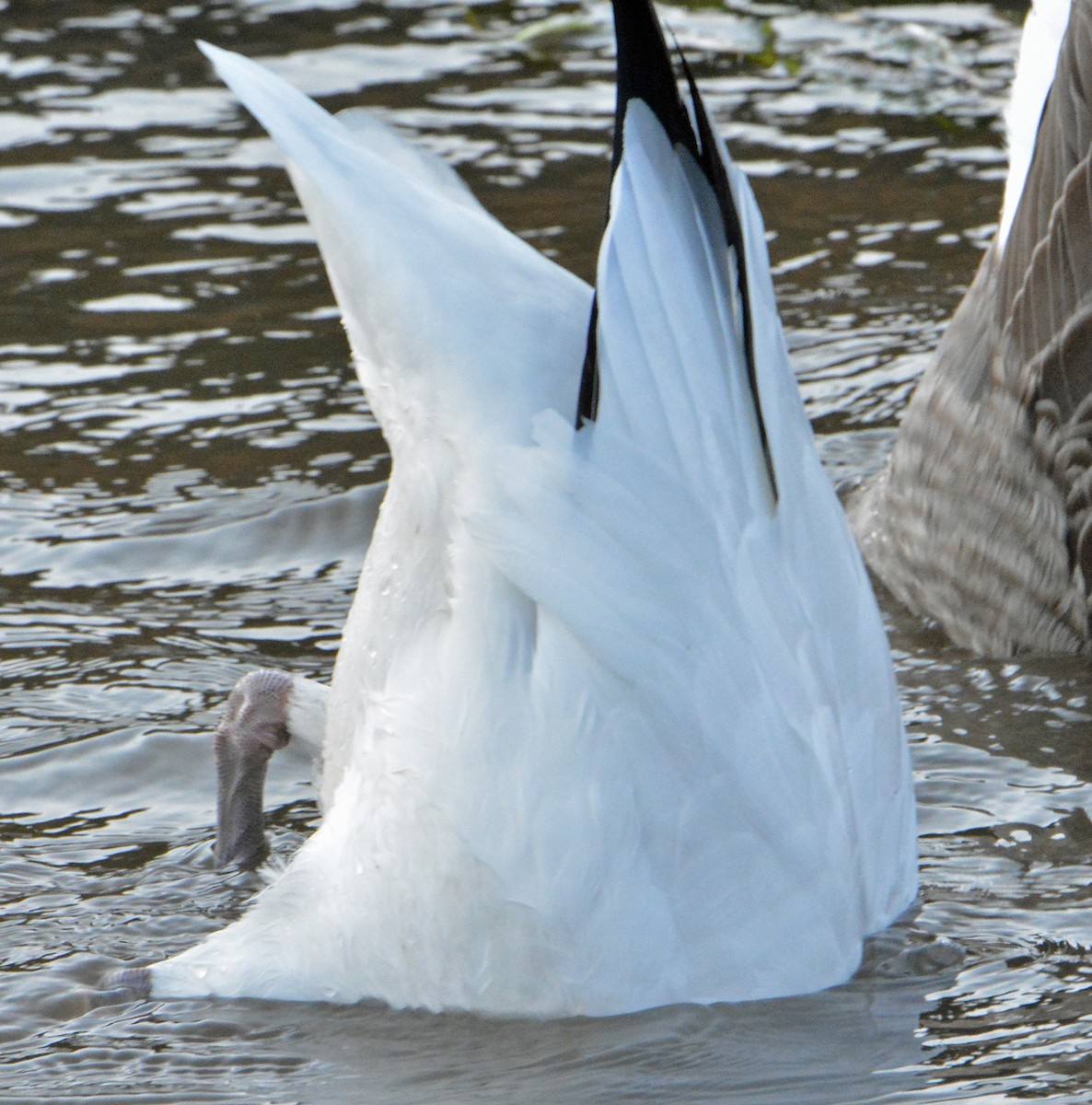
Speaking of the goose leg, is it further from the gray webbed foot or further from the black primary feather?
the black primary feather

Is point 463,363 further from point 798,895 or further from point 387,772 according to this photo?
point 798,895

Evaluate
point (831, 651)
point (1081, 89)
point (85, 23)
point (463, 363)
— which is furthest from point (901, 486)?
point (85, 23)

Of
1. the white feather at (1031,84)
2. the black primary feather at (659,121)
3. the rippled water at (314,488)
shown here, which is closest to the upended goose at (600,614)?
the black primary feather at (659,121)

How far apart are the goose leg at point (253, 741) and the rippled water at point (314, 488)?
7cm

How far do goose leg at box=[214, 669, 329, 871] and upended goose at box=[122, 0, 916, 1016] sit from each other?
598 millimetres

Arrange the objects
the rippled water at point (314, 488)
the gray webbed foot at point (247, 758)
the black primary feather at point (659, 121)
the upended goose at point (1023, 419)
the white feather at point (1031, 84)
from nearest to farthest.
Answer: the black primary feather at point (659, 121)
the rippled water at point (314, 488)
the gray webbed foot at point (247, 758)
the upended goose at point (1023, 419)
the white feather at point (1031, 84)

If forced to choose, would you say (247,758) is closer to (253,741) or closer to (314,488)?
(253,741)

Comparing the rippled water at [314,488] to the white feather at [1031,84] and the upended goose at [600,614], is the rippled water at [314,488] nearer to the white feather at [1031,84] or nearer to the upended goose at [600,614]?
the upended goose at [600,614]

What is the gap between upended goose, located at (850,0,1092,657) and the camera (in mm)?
4090

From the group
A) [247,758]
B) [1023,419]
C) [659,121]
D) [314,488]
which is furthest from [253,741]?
[1023,419]

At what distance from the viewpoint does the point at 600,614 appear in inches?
96.8

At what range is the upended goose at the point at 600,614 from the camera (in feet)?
8.07

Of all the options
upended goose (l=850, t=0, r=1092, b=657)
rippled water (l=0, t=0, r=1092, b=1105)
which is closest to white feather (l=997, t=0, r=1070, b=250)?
upended goose (l=850, t=0, r=1092, b=657)

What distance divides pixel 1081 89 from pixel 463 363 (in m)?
2.08
